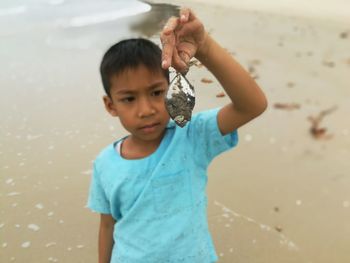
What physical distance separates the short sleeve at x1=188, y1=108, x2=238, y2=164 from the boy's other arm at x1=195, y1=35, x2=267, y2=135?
0.02 meters

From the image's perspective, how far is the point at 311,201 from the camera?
3.36 m

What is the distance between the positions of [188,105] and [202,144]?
1.17ft

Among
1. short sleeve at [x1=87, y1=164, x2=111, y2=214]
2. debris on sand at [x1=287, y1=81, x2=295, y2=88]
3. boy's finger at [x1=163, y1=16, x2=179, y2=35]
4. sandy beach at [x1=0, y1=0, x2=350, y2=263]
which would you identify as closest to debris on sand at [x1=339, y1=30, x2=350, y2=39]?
sandy beach at [x1=0, y1=0, x2=350, y2=263]

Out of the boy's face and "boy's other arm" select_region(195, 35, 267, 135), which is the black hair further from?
"boy's other arm" select_region(195, 35, 267, 135)

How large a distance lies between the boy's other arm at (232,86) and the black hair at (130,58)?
19 centimetres

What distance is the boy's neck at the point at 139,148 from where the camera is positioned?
1.92 m

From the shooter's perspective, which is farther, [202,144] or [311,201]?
[311,201]

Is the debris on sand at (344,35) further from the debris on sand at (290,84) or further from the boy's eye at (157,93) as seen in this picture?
the boy's eye at (157,93)

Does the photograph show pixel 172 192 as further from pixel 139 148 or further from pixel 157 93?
pixel 157 93

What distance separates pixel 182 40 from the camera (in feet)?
4.98

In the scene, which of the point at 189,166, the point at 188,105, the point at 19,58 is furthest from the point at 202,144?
the point at 19,58

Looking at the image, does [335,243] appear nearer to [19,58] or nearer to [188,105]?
[188,105]

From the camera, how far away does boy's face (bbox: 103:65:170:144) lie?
5.76 feet

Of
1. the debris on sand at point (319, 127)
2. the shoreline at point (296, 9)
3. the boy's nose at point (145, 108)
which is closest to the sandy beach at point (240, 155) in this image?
the debris on sand at point (319, 127)
